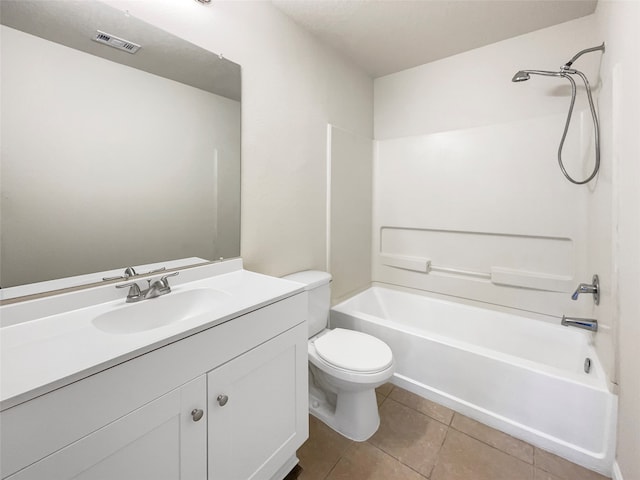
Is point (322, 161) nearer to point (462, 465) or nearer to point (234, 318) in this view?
point (234, 318)

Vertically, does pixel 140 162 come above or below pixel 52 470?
above

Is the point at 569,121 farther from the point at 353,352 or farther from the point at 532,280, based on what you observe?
the point at 353,352

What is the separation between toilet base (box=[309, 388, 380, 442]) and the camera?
1467 mm

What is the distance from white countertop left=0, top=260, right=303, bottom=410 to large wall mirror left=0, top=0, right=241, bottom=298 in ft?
0.36

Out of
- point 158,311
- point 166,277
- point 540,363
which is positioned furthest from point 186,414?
point 540,363

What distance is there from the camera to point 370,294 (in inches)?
96.9

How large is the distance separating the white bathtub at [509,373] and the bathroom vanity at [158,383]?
873 millimetres

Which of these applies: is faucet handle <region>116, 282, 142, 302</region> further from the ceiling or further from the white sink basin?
the ceiling

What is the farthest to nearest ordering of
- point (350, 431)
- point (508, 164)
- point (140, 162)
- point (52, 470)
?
1. point (508, 164)
2. point (350, 431)
3. point (140, 162)
4. point (52, 470)

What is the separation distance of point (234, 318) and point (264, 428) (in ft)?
1.55

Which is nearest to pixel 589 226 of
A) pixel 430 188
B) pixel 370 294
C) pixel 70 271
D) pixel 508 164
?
pixel 508 164

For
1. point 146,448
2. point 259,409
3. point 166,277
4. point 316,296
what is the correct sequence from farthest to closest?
point 316,296
point 166,277
point 259,409
point 146,448

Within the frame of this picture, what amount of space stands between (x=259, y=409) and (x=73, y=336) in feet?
2.09

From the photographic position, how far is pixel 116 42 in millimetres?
1073
